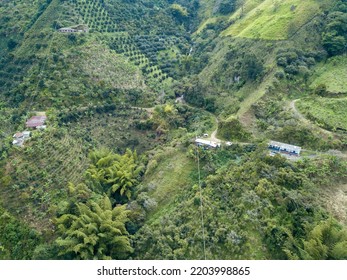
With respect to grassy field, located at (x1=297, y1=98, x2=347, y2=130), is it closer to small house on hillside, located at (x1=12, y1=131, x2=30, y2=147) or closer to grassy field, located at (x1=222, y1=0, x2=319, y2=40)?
grassy field, located at (x1=222, y1=0, x2=319, y2=40)

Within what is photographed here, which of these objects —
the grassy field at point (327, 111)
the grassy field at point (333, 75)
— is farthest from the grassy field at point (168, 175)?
the grassy field at point (333, 75)

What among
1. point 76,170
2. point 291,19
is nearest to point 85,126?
point 76,170

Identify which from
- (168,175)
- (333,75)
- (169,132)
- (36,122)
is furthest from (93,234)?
(333,75)

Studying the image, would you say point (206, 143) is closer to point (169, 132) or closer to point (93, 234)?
point (169, 132)

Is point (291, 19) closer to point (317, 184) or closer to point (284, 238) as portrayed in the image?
point (317, 184)

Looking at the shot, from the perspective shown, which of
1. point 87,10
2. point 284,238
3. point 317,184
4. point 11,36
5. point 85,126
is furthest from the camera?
point 87,10
